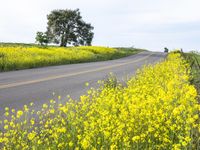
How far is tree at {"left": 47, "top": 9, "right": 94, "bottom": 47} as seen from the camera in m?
80.2

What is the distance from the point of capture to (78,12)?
81438mm

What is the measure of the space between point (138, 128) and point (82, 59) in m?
31.5

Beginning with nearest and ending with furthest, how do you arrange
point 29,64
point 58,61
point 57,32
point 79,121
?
point 79,121 < point 29,64 < point 58,61 < point 57,32

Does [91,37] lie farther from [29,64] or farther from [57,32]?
[29,64]

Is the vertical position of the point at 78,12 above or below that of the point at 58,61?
above

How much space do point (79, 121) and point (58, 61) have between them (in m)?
24.3

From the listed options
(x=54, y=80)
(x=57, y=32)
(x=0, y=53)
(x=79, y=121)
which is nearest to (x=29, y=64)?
(x=0, y=53)

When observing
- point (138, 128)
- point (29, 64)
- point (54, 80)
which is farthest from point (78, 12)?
point (138, 128)

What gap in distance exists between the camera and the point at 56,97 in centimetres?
1280

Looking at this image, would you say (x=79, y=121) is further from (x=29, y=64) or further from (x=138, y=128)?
(x=29, y=64)

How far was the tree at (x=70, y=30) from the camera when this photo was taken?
80250 mm

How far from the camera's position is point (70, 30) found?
80500 mm

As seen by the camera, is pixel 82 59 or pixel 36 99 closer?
pixel 36 99

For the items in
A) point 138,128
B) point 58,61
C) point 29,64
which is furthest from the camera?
point 58,61
